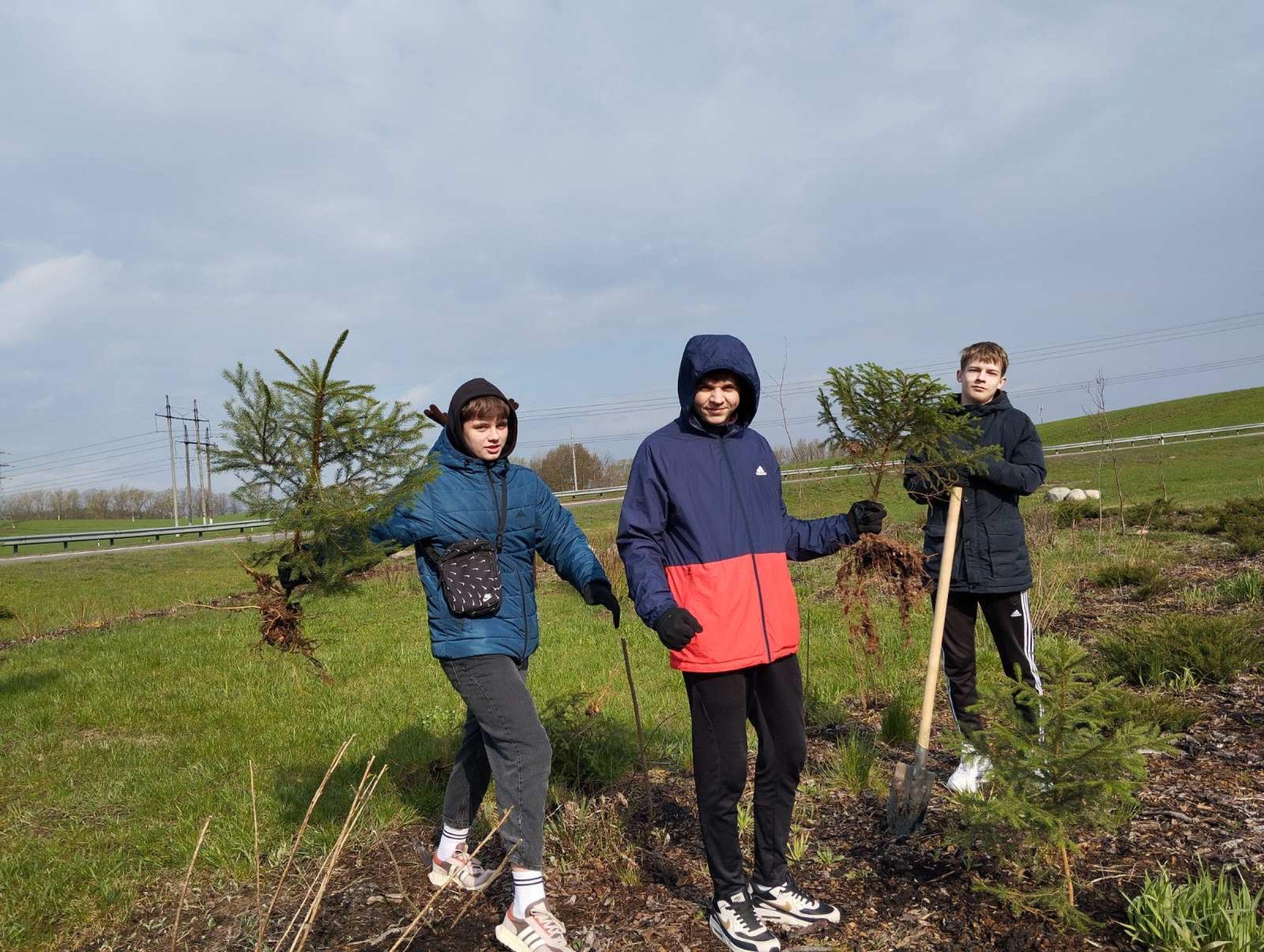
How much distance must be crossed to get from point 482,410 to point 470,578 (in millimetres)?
664

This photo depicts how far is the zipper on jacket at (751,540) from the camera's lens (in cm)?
282

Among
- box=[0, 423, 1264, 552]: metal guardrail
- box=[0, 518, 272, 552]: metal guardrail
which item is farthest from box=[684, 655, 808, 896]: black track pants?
box=[0, 518, 272, 552]: metal guardrail

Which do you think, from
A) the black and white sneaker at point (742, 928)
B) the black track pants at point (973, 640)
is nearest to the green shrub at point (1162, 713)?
the black track pants at point (973, 640)

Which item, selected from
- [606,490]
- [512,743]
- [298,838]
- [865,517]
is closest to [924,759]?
[865,517]

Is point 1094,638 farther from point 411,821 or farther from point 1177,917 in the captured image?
point 411,821

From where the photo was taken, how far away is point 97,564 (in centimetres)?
2491

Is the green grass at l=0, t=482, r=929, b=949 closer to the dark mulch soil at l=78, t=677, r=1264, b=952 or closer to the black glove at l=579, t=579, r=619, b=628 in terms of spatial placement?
the dark mulch soil at l=78, t=677, r=1264, b=952

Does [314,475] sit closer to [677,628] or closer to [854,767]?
[677,628]

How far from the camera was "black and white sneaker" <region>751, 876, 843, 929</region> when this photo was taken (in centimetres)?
285

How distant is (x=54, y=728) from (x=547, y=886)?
209 inches

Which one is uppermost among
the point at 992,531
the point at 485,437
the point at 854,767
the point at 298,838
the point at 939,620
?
the point at 485,437

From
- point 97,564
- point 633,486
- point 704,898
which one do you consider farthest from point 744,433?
point 97,564

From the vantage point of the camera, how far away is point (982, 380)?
3.80 meters

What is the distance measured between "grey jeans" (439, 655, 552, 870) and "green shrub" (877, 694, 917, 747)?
242cm
